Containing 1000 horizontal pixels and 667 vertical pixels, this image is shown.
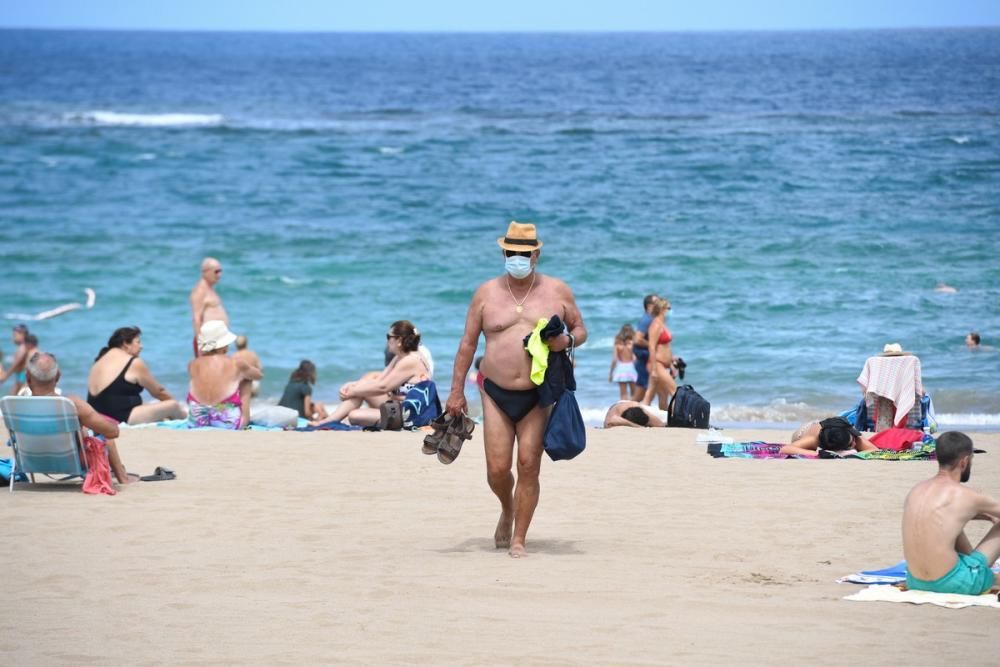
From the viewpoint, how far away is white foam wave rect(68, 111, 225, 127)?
46.1 m

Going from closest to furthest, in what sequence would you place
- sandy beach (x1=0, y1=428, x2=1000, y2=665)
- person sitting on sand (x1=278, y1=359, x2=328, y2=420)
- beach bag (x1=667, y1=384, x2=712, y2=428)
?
sandy beach (x1=0, y1=428, x2=1000, y2=665) < beach bag (x1=667, y1=384, x2=712, y2=428) < person sitting on sand (x1=278, y1=359, x2=328, y2=420)

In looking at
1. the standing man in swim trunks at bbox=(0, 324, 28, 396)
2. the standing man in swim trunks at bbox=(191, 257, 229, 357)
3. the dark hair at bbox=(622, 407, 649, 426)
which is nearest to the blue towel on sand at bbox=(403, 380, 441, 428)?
the dark hair at bbox=(622, 407, 649, 426)

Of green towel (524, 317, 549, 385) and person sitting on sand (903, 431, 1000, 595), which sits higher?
green towel (524, 317, 549, 385)

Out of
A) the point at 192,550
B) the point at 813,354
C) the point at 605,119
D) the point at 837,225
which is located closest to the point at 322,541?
the point at 192,550

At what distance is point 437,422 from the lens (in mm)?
6953

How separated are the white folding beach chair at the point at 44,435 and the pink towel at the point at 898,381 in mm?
5679

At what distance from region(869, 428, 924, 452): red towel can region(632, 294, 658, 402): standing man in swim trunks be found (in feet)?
12.5

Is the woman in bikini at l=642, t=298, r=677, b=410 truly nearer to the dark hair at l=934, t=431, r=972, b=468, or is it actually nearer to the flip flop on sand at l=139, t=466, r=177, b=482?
the flip flop on sand at l=139, t=466, r=177, b=482

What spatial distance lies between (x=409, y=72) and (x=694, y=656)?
81668mm

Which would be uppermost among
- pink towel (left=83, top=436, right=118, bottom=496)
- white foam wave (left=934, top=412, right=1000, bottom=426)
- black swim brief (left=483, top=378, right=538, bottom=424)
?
black swim brief (left=483, top=378, right=538, bottom=424)

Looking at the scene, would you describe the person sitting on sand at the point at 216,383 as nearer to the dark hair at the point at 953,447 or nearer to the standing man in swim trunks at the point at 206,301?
the standing man in swim trunks at the point at 206,301

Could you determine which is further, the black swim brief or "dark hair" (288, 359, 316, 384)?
"dark hair" (288, 359, 316, 384)

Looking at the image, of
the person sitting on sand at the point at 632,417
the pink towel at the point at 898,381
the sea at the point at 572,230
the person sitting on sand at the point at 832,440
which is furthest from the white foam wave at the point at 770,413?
the person sitting on sand at the point at 832,440

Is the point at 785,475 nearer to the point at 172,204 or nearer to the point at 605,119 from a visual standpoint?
the point at 172,204
